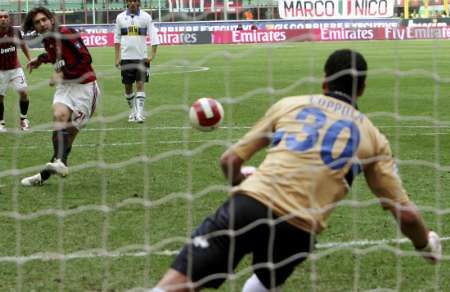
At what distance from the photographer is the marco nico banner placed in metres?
50.8

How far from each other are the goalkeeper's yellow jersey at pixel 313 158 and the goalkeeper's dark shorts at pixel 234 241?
0.06 metres

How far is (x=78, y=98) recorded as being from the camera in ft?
28.3

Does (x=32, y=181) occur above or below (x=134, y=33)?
below

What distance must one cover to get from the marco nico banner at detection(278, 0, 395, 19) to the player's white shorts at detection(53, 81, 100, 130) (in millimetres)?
42682

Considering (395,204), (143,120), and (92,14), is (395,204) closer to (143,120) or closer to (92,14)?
(143,120)

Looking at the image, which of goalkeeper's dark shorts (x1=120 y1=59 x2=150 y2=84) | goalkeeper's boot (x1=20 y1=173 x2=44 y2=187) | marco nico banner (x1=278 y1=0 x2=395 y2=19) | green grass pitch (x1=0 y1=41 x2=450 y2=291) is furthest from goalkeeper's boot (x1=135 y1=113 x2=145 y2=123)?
marco nico banner (x1=278 y1=0 x2=395 y2=19)

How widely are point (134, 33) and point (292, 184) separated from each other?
1020cm

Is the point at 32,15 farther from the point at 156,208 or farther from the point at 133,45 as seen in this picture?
the point at 133,45

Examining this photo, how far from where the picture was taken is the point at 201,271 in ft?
13.6

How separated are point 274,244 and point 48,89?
16753 millimetres

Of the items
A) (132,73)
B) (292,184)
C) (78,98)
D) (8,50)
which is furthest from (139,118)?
(292,184)

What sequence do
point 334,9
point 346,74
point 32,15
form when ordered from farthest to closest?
point 334,9 < point 32,15 < point 346,74

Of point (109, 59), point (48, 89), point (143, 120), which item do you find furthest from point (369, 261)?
point (109, 59)

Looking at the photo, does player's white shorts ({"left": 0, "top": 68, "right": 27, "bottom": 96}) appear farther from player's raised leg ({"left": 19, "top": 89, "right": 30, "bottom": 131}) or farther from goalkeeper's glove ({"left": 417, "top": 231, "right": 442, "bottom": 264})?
goalkeeper's glove ({"left": 417, "top": 231, "right": 442, "bottom": 264})
